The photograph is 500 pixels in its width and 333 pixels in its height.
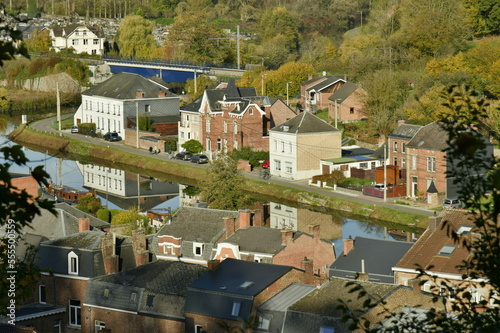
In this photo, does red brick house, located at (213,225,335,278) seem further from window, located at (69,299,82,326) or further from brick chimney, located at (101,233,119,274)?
window, located at (69,299,82,326)

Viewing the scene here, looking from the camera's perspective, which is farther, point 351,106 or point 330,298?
point 351,106

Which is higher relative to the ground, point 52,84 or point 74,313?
point 74,313

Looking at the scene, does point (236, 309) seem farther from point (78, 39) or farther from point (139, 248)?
point (78, 39)

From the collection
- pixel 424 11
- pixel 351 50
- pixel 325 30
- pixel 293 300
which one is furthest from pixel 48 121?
pixel 293 300

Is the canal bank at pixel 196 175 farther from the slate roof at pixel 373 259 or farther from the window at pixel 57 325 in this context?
the slate roof at pixel 373 259

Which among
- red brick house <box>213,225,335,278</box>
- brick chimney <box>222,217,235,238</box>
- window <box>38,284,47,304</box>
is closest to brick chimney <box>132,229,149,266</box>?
window <box>38,284,47,304</box>

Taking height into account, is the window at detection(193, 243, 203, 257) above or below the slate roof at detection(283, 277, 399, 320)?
below

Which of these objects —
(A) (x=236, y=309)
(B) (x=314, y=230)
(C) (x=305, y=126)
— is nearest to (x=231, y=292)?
(A) (x=236, y=309)
